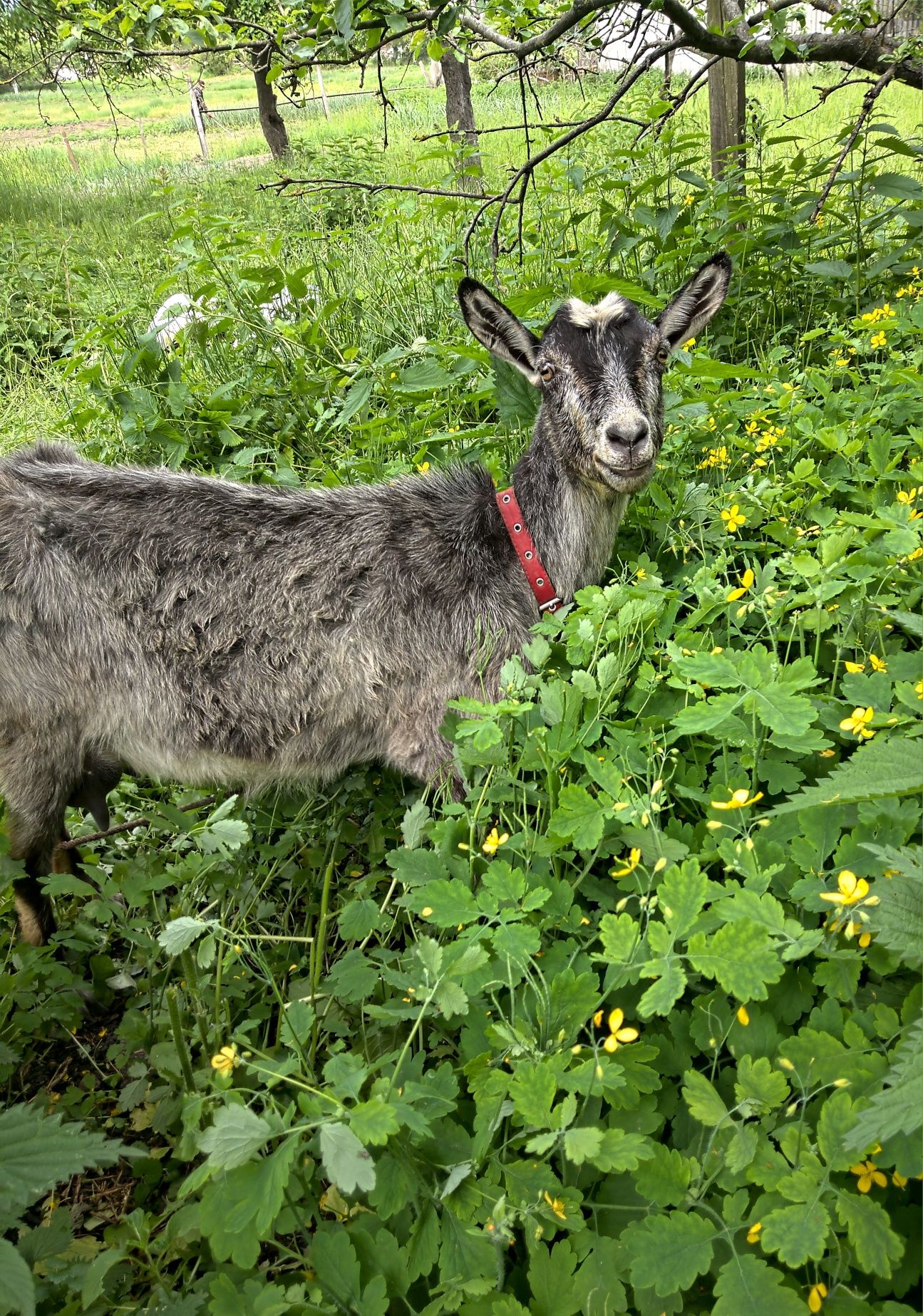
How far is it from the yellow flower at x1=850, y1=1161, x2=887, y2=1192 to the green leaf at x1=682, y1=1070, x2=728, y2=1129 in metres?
0.20

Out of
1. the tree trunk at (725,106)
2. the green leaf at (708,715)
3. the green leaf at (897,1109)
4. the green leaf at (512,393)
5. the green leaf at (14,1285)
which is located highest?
the tree trunk at (725,106)

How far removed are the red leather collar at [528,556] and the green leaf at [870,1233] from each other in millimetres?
2122

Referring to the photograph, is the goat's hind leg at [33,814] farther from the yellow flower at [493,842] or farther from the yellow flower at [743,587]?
the yellow flower at [743,587]

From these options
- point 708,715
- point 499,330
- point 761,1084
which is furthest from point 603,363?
point 761,1084

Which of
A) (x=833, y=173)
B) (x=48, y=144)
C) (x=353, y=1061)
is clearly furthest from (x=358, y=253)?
(x=48, y=144)

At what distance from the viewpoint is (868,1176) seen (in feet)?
4.22

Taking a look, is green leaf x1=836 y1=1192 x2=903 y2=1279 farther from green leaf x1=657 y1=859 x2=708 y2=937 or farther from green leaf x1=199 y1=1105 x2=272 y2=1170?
green leaf x1=199 y1=1105 x2=272 y2=1170

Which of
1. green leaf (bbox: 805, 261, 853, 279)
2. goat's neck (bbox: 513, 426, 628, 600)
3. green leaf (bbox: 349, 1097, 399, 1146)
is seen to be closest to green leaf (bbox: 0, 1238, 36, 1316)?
green leaf (bbox: 349, 1097, 399, 1146)

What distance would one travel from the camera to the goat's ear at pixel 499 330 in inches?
125

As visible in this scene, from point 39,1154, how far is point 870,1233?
1341 millimetres

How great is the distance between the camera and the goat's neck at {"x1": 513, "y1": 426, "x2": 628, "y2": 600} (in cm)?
320

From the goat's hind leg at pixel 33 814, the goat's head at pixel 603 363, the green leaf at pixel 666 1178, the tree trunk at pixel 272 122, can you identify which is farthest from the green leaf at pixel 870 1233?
the tree trunk at pixel 272 122

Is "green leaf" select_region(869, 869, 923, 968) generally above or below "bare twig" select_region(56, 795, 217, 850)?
above

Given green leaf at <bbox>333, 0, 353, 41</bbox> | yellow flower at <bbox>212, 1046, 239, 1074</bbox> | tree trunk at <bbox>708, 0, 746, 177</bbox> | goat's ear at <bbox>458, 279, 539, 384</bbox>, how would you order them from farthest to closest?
tree trunk at <bbox>708, 0, 746, 177</bbox> → goat's ear at <bbox>458, 279, 539, 384</bbox> → green leaf at <bbox>333, 0, 353, 41</bbox> → yellow flower at <bbox>212, 1046, 239, 1074</bbox>
